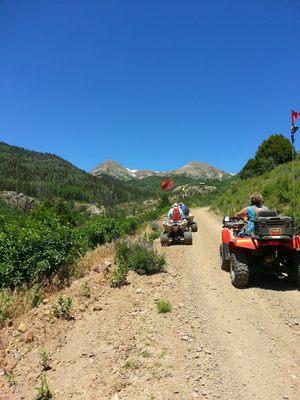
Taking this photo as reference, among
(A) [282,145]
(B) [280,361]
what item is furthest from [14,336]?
(A) [282,145]

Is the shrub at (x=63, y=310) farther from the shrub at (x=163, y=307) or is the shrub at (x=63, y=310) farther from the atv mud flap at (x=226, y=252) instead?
the atv mud flap at (x=226, y=252)

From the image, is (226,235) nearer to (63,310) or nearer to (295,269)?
(295,269)

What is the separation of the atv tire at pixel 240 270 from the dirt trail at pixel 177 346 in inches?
6.9

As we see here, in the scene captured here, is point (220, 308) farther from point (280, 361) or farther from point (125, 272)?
point (125, 272)

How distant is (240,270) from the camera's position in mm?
7879

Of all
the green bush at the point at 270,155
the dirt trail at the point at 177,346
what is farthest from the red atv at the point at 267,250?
the green bush at the point at 270,155

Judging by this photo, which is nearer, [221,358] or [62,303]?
[221,358]

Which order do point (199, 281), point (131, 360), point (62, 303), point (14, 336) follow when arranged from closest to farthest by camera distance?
point (131, 360)
point (14, 336)
point (62, 303)
point (199, 281)

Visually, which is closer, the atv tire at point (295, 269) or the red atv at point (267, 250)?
the red atv at point (267, 250)

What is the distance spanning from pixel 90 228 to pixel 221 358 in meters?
14.0

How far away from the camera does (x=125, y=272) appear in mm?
8938

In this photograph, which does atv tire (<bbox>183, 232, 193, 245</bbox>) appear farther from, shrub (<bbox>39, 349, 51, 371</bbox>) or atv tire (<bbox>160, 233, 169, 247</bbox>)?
shrub (<bbox>39, 349, 51, 371</bbox>)

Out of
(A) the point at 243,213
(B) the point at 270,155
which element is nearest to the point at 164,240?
(A) the point at 243,213

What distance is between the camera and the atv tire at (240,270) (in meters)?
7.86
